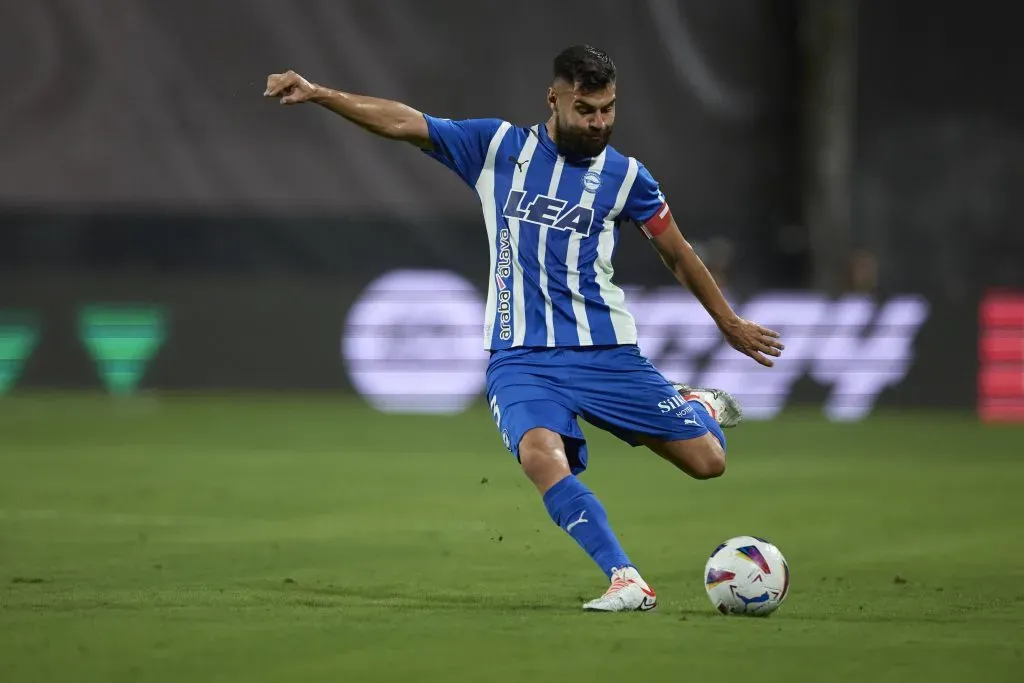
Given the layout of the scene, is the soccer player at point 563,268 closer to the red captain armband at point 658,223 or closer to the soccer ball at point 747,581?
the red captain armband at point 658,223

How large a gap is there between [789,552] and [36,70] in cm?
1297

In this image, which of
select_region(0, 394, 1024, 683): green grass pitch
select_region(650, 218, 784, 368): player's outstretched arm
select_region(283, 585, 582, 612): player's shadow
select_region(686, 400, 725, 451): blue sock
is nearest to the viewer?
select_region(0, 394, 1024, 683): green grass pitch

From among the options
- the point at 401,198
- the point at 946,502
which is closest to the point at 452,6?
the point at 401,198

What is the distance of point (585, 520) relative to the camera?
6387mm

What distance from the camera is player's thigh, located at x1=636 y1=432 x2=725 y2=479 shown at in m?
6.93

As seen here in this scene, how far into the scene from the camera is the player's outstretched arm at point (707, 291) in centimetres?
691

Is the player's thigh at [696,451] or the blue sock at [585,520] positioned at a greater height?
the player's thigh at [696,451]

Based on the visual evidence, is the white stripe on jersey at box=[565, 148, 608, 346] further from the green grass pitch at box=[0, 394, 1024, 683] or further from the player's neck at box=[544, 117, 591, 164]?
the green grass pitch at box=[0, 394, 1024, 683]

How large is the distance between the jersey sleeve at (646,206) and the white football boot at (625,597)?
1.47 m

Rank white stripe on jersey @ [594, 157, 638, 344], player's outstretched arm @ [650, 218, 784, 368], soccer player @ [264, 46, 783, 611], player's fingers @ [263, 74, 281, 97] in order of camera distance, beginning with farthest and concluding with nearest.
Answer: player's outstretched arm @ [650, 218, 784, 368] → white stripe on jersey @ [594, 157, 638, 344] → soccer player @ [264, 46, 783, 611] → player's fingers @ [263, 74, 281, 97]

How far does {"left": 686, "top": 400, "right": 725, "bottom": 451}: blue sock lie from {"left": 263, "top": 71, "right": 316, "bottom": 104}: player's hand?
6.93 ft

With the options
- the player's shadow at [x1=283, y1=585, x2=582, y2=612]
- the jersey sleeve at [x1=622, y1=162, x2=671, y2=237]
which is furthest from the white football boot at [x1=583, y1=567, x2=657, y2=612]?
the jersey sleeve at [x1=622, y1=162, x2=671, y2=237]

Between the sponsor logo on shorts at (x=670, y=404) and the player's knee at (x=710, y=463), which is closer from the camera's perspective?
the sponsor logo on shorts at (x=670, y=404)

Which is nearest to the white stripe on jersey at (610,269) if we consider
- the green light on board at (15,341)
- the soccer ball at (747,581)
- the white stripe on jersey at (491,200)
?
the white stripe on jersey at (491,200)
